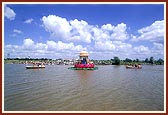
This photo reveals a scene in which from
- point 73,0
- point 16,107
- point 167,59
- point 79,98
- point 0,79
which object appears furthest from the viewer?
point 79,98

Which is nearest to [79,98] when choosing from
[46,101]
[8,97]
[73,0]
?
[46,101]

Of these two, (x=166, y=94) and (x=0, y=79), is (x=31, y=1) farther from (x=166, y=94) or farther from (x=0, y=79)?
(x=166, y=94)

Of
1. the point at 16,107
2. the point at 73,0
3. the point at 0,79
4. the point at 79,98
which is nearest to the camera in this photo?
the point at 73,0

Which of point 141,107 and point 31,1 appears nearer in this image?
point 31,1

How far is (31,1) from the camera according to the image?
18.0 ft

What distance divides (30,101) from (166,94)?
421 centimetres

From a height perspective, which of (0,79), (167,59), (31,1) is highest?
(31,1)

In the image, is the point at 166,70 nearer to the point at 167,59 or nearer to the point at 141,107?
the point at 167,59

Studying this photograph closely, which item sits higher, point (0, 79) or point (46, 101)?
point (0, 79)

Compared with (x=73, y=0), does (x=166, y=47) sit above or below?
below

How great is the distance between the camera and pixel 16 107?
7375 mm

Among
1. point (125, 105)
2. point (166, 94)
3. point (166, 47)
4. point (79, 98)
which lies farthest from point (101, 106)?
point (166, 47)

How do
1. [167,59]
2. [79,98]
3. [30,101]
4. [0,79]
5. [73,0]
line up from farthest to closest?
[79,98] → [30,101] → [167,59] → [0,79] → [73,0]

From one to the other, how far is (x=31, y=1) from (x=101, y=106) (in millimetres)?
3770
